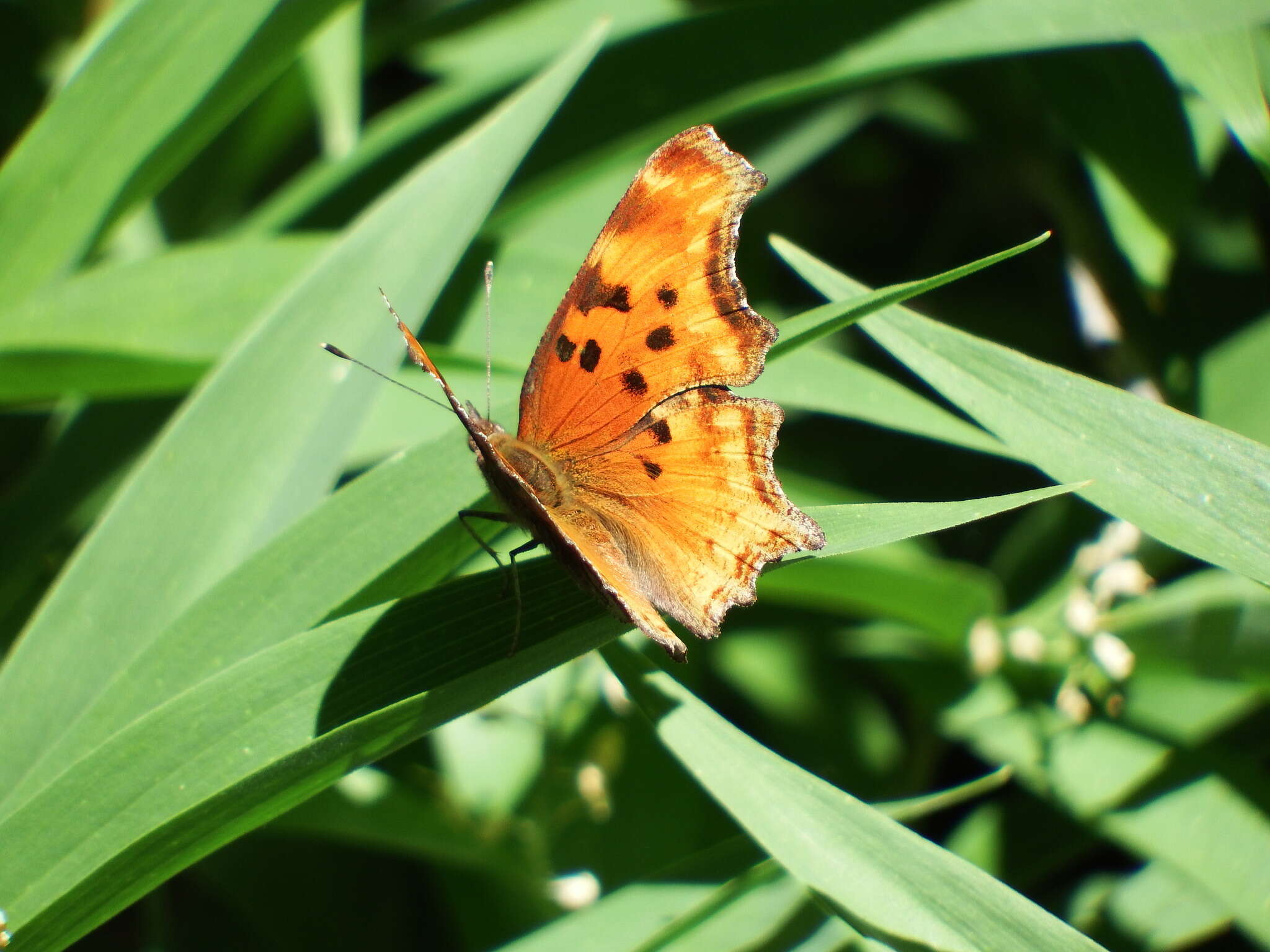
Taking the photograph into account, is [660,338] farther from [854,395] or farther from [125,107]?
[125,107]

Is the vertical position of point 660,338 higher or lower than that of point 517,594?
higher

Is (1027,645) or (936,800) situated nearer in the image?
(936,800)

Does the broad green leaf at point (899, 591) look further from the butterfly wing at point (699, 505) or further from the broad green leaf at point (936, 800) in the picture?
the broad green leaf at point (936, 800)

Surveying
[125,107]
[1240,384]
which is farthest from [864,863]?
[125,107]

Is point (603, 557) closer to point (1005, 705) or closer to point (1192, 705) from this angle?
point (1005, 705)

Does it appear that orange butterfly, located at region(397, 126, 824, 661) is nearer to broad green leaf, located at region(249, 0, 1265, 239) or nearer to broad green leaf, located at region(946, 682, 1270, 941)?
broad green leaf, located at region(249, 0, 1265, 239)

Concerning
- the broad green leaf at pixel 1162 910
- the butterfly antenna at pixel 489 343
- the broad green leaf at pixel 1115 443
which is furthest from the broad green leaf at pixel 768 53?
the broad green leaf at pixel 1162 910
